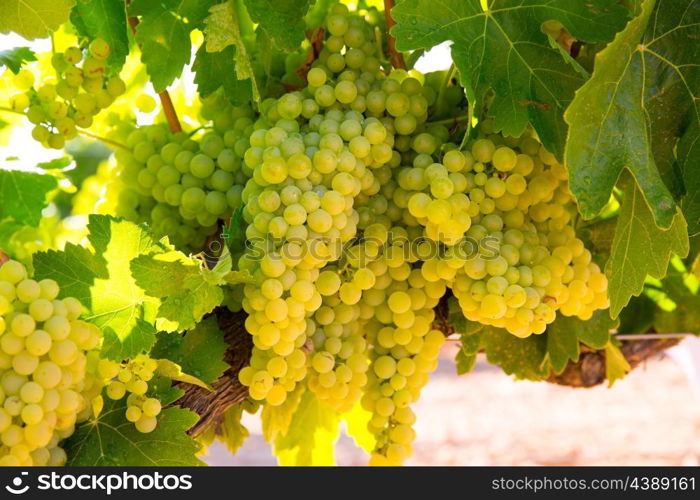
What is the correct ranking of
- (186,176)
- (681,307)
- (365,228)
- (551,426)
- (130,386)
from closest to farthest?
(130,386) → (365,228) → (186,176) → (681,307) → (551,426)

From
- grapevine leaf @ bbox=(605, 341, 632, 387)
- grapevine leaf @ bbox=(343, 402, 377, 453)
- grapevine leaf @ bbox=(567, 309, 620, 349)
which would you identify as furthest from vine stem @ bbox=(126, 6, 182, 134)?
grapevine leaf @ bbox=(605, 341, 632, 387)

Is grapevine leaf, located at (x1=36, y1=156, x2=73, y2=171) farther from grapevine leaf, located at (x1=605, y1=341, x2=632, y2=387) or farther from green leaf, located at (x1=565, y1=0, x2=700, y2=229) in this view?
grapevine leaf, located at (x1=605, y1=341, x2=632, y2=387)

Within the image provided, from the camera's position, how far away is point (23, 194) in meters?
1.11

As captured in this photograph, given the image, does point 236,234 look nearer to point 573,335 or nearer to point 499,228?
point 499,228

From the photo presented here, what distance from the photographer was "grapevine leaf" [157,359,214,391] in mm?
819

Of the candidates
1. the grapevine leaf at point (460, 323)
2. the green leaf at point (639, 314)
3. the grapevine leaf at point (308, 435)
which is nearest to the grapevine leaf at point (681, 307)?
the green leaf at point (639, 314)

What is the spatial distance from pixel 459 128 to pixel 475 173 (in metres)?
0.07

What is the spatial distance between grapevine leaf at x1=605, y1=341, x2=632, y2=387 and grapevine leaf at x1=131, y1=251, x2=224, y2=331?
0.77 meters

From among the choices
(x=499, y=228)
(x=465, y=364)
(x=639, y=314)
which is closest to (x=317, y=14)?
(x=499, y=228)

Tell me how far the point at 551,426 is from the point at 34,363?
3068 millimetres

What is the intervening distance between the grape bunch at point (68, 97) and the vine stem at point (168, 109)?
5cm

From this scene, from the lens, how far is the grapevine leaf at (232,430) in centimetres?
107
